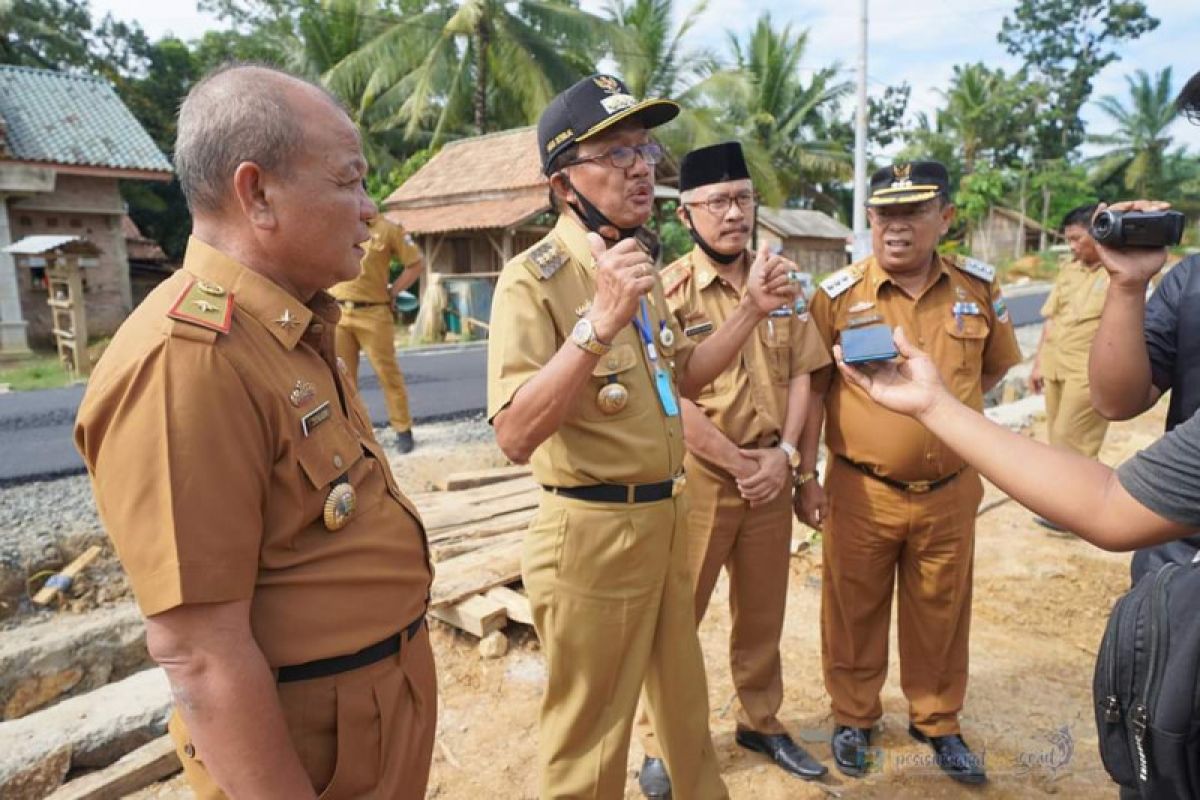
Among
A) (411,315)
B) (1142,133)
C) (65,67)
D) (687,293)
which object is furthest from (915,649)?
(1142,133)

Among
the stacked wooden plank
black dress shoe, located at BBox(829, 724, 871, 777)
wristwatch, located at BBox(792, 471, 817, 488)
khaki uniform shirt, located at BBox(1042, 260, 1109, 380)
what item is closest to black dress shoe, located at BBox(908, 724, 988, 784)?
black dress shoe, located at BBox(829, 724, 871, 777)

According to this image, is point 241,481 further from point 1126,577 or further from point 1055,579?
point 1126,577

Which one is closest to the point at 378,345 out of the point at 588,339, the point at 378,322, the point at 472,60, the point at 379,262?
the point at 378,322

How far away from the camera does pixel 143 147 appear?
53.4 feet

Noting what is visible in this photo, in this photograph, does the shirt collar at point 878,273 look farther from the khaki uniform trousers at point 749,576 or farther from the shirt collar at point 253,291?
the shirt collar at point 253,291

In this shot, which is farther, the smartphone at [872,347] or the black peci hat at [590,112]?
the black peci hat at [590,112]

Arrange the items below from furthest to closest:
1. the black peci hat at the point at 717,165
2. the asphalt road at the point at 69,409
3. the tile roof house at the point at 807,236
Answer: the tile roof house at the point at 807,236 → the asphalt road at the point at 69,409 → the black peci hat at the point at 717,165

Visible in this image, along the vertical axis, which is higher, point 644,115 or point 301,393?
point 644,115

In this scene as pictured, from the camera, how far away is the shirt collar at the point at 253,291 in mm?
1367

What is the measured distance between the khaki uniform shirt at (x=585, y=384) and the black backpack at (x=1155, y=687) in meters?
1.19

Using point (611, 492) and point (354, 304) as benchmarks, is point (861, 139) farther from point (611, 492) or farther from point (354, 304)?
point (611, 492)

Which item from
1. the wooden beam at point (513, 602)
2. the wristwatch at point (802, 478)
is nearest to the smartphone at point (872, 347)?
the wristwatch at point (802, 478)

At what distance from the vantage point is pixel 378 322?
659 centimetres

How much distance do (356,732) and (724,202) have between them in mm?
2339
